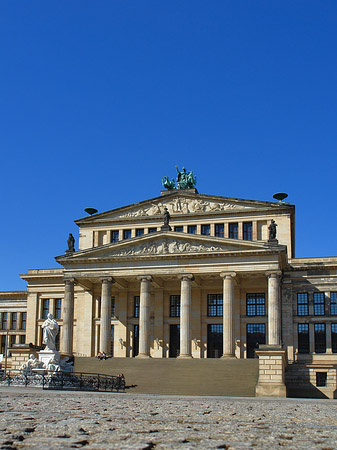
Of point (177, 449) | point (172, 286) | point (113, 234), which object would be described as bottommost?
point (177, 449)

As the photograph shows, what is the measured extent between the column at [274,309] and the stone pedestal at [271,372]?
9.05 metres

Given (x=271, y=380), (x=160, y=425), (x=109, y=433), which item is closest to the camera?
(x=109, y=433)

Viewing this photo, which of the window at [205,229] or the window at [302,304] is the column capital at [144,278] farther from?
the window at [302,304]

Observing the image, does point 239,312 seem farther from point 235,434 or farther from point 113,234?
point 235,434

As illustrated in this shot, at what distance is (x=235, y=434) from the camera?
10.6m

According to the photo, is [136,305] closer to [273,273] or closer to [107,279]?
[107,279]

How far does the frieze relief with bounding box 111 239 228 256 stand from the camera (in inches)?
2373

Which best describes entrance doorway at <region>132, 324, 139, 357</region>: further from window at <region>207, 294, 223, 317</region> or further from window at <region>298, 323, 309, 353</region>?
window at <region>298, 323, 309, 353</region>

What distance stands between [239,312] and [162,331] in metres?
8.53

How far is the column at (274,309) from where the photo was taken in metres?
56.0

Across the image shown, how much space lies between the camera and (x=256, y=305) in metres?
64.0

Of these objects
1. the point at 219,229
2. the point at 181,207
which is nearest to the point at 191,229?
the point at 181,207

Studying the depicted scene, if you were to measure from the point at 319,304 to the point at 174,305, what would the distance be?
15138 mm

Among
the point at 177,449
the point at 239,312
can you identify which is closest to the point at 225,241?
the point at 239,312
